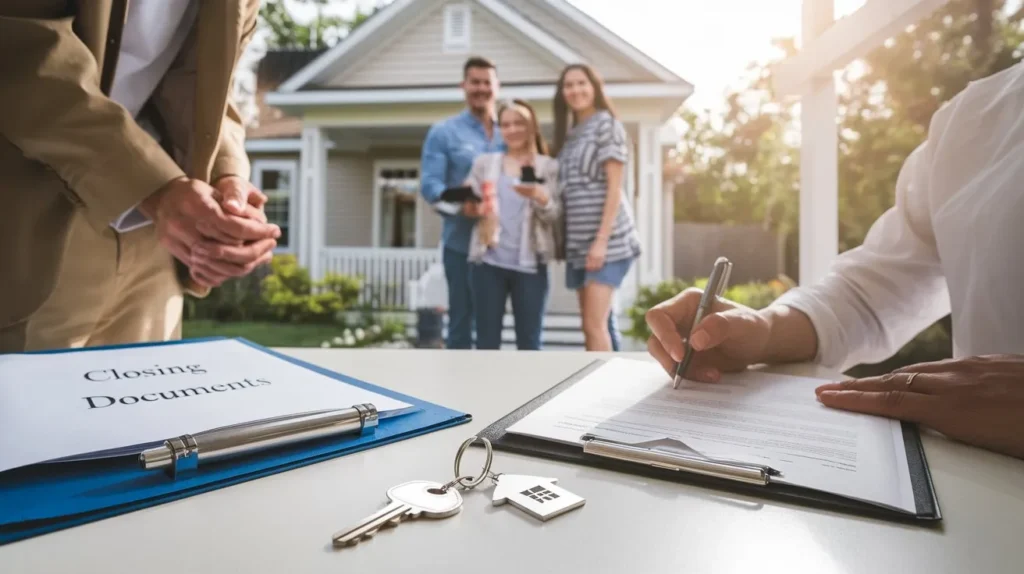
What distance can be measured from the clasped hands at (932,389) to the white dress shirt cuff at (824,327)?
0.20 m

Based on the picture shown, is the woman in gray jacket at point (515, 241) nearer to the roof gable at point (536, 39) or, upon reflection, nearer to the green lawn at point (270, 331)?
the roof gable at point (536, 39)

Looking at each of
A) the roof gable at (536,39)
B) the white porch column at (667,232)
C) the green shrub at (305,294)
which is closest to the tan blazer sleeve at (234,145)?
the roof gable at (536,39)

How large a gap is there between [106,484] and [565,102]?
3793 mm

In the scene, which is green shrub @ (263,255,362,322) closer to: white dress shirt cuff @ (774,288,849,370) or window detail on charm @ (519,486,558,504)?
white dress shirt cuff @ (774,288,849,370)

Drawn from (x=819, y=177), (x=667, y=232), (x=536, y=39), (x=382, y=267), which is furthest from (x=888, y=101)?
(x=382, y=267)

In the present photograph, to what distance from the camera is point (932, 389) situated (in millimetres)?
654

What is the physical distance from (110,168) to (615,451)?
2.98ft

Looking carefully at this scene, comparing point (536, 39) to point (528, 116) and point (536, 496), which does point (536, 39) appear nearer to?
point (528, 116)

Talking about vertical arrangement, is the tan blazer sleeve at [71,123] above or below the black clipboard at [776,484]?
above

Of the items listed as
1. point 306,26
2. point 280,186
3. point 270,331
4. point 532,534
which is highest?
point 306,26

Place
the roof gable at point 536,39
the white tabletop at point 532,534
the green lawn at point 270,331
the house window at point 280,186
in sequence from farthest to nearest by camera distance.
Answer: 1. the house window at point 280,186
2. the roof gable at point 536,39
3. the green lawn at point 270,331
4. the white tabletop at point 532,534

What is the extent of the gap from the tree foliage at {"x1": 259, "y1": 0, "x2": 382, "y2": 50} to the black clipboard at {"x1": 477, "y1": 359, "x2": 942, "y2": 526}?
507 inches

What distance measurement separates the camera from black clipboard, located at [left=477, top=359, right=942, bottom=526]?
17.3 inches

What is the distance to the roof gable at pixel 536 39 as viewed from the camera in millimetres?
8031
